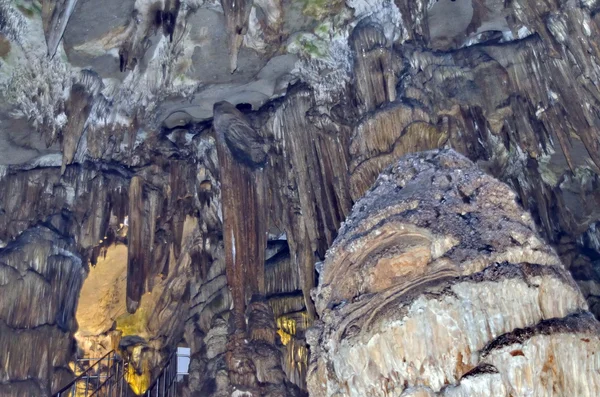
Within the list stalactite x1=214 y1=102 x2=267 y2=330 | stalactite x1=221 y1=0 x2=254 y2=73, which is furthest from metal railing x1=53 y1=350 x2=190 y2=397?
stalactite x1=221 y1=0 x2=254 y2=73

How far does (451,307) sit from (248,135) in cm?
680

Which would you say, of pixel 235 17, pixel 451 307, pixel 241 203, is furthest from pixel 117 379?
pixel 451 307

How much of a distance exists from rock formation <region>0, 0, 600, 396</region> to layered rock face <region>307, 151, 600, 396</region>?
3.14 meters

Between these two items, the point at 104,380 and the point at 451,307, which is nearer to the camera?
the point at 451,307

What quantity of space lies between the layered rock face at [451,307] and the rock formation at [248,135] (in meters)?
3.14

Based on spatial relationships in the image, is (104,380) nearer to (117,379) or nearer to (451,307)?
(117,379)

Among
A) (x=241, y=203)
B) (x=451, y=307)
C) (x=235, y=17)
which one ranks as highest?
(x=235, y=17)

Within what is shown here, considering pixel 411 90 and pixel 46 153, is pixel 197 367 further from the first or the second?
pixel 411 90

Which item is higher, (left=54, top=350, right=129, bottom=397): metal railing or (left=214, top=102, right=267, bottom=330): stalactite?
(left=214, top=102, right=267, bottom=330): stalactite

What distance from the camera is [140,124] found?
1102cm

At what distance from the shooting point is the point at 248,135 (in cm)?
1066

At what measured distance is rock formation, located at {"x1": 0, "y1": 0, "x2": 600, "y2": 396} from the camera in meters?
8.80

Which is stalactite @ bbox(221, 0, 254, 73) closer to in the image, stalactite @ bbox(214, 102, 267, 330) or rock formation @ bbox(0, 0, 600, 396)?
rock formation @ bbox(0, 0, 600, 396)

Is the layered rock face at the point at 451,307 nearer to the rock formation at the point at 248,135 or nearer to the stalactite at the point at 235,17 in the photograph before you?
the rock formation at the point at 248,135
